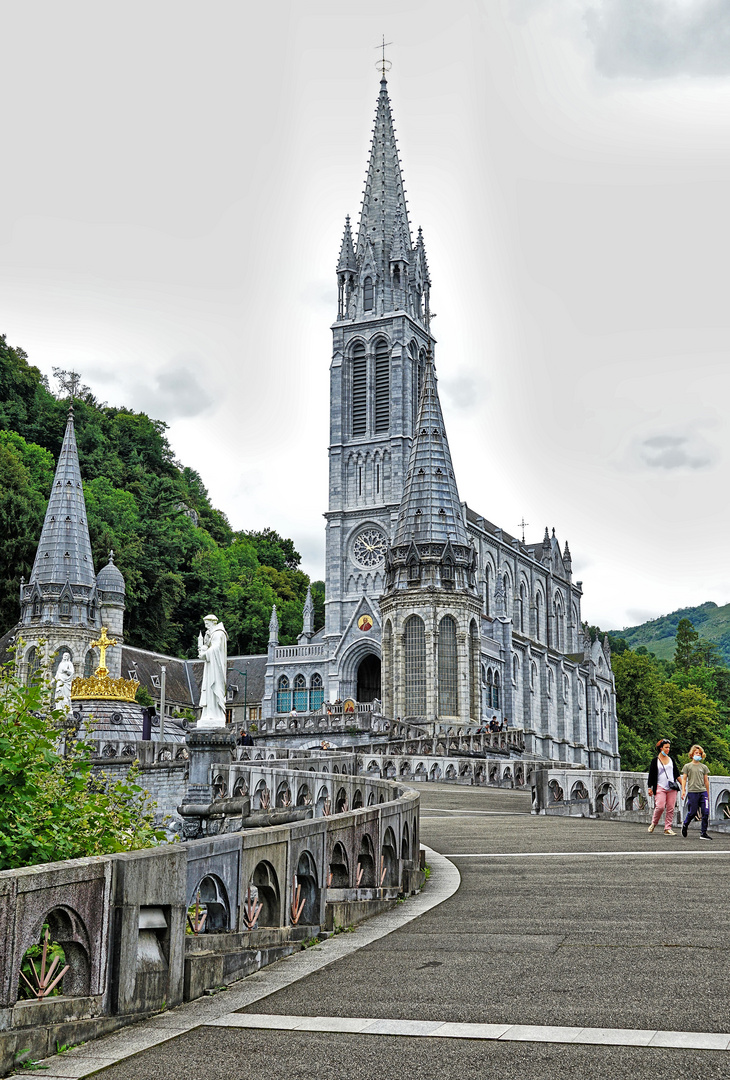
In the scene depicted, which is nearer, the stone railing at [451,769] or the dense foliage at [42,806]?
the dense foliage at [42,806]

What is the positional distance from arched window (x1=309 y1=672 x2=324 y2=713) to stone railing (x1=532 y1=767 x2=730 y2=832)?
188 feet

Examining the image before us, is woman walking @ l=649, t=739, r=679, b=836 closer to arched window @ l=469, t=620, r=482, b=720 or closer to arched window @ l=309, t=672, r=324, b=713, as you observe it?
arched window @ l=469, t=620, r=482, b=720

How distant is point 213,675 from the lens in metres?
27.5

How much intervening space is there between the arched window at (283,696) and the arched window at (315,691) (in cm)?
171

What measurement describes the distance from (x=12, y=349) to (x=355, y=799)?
89.2 metres

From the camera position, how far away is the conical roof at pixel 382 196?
292 ft

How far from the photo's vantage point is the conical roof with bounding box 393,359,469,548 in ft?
199

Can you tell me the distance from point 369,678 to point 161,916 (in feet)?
242

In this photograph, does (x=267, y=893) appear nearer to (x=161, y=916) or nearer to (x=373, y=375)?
(x=161, y=916)

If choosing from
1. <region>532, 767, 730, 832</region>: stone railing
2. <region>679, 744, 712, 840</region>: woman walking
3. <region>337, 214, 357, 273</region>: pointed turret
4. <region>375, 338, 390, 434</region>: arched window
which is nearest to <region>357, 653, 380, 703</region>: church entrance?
<region>375, 338, 390, 434</region>: arched window

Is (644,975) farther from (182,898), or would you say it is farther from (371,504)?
(371,504)

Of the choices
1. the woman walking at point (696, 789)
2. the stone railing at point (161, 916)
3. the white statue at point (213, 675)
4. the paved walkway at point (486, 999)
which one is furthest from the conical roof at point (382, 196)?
the stone railing at point (161, 916)

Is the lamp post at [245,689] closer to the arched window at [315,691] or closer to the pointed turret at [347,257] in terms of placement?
the arched window at [315,691]

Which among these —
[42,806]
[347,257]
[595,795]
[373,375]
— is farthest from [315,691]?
[42,806]
